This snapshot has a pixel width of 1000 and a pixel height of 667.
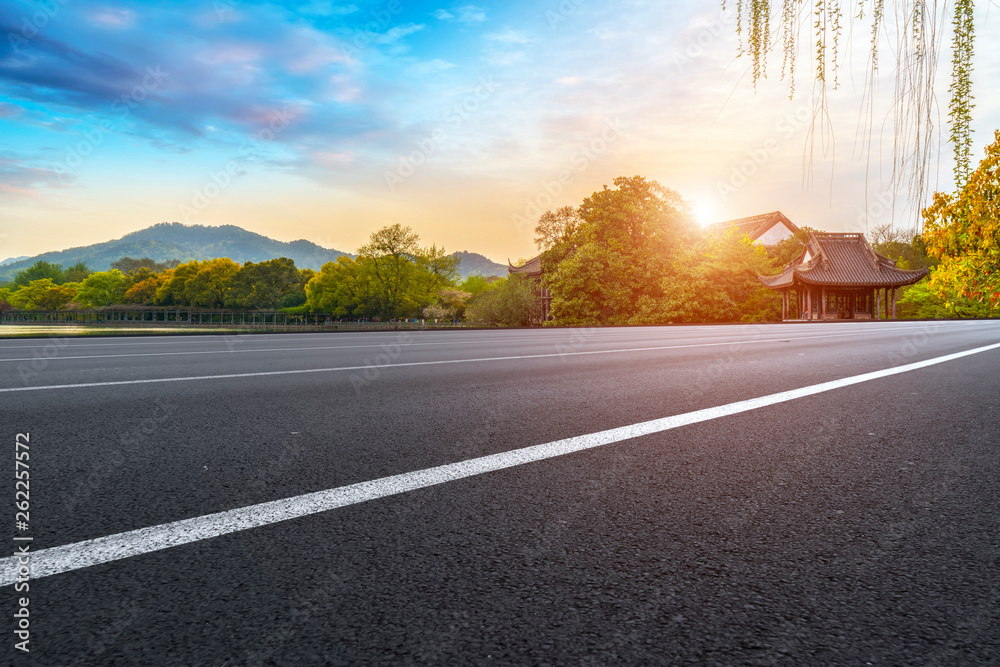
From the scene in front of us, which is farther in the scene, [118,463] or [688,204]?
[688,204]

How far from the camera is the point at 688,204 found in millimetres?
37438

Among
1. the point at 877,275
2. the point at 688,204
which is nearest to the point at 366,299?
the point at 688,204

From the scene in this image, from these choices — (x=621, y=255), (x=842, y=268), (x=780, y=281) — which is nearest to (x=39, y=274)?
(x=621, y=255)

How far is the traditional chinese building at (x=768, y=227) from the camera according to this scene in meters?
54.3

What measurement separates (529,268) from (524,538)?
175 feet

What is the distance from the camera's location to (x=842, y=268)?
44.5 meters

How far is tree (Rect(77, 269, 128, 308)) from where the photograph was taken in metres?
110

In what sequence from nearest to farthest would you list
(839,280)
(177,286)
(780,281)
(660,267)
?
(660,267)
(780,281)
(839,280)
(177,286)

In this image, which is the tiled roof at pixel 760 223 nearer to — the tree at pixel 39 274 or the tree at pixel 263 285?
the tree at pixel 263 285

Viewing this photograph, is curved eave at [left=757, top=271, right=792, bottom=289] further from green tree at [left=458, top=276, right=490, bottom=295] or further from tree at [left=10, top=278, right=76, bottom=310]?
tree at [left=10, top=278, right=76, bottom=310]

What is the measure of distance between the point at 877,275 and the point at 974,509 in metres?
49.7

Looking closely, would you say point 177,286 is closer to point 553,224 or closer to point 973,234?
point 553,224

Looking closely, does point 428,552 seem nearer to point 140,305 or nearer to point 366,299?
point 366,299

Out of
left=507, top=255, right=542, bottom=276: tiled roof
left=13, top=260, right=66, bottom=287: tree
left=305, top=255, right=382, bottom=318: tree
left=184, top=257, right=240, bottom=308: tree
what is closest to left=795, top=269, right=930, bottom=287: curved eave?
left=507, top=255, right=542, bottom=276: tiled roof
